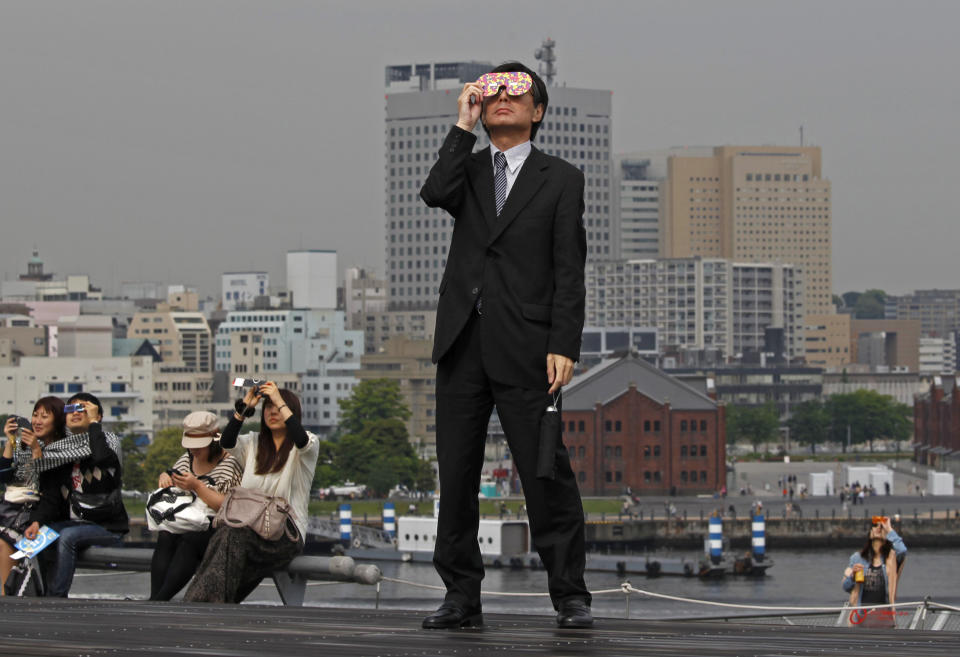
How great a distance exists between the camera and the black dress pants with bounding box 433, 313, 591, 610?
6.53 meters

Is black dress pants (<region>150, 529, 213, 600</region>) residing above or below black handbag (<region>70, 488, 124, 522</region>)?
below

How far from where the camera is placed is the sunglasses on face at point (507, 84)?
6.73m

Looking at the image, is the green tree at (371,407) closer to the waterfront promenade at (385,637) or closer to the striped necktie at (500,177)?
the striped necktie at (500,177)

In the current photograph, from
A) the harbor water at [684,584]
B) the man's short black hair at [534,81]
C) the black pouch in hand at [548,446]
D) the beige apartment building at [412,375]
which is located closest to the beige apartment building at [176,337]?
the beige apartment building at [412,375]

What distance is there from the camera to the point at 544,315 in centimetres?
654

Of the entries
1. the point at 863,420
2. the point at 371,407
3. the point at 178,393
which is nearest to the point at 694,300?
the point at 863,420

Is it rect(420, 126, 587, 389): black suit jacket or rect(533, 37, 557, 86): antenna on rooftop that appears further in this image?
rect(533, 37, 557, 86): antenna on rooftop

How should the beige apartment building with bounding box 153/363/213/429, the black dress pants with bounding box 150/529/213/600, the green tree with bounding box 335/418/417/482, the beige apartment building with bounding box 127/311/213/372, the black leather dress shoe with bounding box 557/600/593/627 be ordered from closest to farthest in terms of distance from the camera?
the black leather dress shoe with bounding box 557/600/593/627, the black dress pants with bounding box 150/529/213/600, the green tree with bounding box 335/418/417/482, the beige apartment building with bounding box 153/363/213/429, the beige apartment building with bounding box 127/311/213/372

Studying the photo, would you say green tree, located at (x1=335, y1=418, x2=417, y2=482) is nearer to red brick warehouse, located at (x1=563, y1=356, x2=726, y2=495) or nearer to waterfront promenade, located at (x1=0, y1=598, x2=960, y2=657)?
red brick warehouse, located at (x1=563, y1=356, x2=726, y2=495)

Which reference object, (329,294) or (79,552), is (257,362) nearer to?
(329,294)

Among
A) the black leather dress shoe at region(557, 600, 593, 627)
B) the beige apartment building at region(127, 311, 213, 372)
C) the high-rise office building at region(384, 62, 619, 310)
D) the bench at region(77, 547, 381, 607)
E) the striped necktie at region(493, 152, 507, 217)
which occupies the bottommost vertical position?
the bench at region(77, 547, 381, 607)

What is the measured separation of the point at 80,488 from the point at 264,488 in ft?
4.87

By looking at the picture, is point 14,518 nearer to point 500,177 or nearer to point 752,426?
point 500,177

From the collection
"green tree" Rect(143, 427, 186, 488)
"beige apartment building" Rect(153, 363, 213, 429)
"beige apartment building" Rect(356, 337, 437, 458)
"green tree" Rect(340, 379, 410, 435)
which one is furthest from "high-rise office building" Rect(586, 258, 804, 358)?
"green tree" Rect(143, 427, 186, 488)
